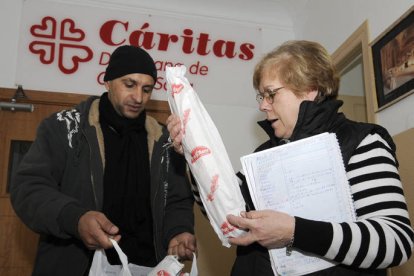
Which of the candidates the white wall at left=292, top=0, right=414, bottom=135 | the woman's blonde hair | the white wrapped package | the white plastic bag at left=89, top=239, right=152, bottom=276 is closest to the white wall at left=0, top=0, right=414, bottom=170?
the white wall at left=292, top=0, right=414, bottom=135

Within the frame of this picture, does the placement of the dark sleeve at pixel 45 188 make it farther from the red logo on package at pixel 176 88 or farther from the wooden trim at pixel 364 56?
the wooden trim at pixel 364 56

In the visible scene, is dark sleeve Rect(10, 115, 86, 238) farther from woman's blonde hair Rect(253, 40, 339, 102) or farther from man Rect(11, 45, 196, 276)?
woman's blonde hair Rect(253, 40, 339, 102)

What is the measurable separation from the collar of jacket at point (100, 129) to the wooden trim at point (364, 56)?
1.11 metres

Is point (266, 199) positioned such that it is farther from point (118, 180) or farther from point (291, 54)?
point (118, 180)

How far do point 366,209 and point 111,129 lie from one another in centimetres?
102

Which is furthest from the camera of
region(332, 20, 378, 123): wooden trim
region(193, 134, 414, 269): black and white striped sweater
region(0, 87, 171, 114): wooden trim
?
region(0, 87, 171, 114): wooden trim

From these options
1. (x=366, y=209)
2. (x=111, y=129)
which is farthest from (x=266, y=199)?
(x=111, y=129)

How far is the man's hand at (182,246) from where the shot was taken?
1.27 meters

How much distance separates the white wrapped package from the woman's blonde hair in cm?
24

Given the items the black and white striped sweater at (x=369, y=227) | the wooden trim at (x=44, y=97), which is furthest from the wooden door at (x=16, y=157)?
the black and white striped sweater at (x=369, y=227)

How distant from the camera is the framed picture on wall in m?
1.69

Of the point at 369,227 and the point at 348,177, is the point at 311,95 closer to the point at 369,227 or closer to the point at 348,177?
the point at 348,177

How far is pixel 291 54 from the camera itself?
1059 millimetres

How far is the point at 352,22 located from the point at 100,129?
159 cm
